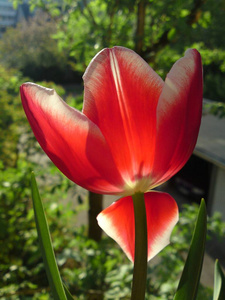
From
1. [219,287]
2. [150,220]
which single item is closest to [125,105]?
[150,220]

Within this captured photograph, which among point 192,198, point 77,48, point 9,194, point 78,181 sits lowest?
point 192,198

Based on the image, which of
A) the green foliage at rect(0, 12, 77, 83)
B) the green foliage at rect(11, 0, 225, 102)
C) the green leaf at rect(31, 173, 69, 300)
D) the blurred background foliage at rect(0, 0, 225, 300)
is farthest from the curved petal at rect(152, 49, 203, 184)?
the green foliage at rect(0, 12, 77, 83)

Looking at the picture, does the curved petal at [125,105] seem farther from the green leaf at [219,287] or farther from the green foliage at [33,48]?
the green foliage at [33,48]

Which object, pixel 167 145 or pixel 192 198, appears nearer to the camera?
pixel 167 145

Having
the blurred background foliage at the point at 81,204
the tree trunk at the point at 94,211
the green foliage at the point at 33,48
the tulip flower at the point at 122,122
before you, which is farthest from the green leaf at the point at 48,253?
the green foliage at the point at 33,48

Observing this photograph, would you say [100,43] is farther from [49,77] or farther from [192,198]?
[49,77]

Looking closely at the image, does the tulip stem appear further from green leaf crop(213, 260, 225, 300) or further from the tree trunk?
the tree trunk

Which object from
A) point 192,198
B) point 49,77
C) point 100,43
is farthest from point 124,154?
point 49,77

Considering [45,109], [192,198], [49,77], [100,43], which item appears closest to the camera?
[45,109]
